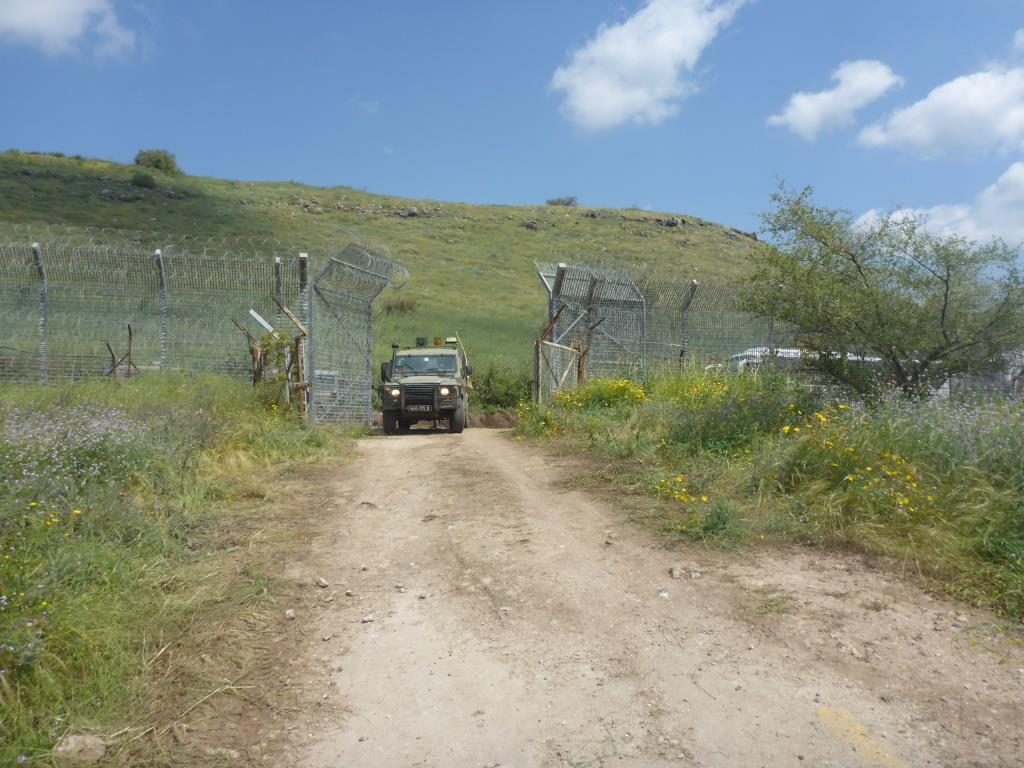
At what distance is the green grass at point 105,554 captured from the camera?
341 centimetres

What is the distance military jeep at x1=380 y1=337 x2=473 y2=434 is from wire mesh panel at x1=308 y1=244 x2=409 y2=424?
0.59m

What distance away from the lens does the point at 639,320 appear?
14.0 m

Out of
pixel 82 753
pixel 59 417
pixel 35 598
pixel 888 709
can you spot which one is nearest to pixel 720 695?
pixel 888 709

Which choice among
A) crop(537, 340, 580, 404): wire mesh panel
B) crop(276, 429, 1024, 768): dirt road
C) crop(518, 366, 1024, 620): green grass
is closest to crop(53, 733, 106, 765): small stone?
crop(276, 429, 1024, 768): dirt road

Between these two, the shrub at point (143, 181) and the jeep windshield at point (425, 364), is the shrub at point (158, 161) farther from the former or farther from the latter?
the jeep windshield at point (425, 364)

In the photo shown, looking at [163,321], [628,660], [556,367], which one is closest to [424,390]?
[556,367]

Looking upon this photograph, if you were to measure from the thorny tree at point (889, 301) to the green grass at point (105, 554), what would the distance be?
222 inches

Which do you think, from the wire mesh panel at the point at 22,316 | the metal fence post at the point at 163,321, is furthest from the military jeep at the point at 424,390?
the wire mesh panel at the point at 22,316

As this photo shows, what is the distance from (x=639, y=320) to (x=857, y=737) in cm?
1105

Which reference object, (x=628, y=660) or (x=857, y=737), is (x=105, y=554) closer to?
(x=628, y=660)

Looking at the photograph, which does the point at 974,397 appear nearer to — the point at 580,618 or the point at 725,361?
the point at 580,618

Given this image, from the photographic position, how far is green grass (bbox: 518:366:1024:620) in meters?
5.05

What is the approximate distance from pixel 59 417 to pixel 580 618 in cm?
476

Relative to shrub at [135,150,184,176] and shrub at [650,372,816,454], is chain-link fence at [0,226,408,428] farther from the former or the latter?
shrub at [135,150,184,176]
